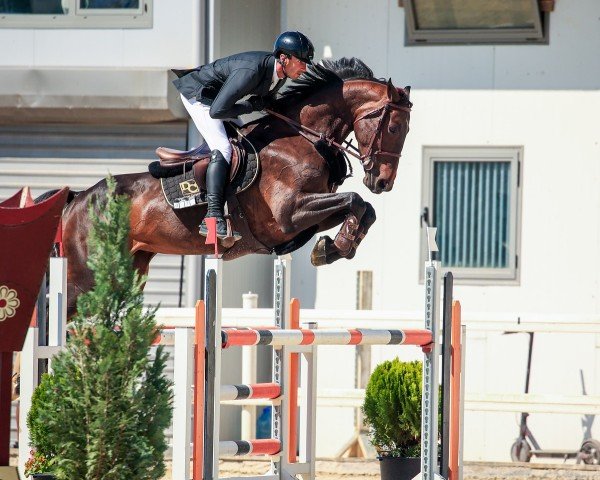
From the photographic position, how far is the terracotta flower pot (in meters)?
6.35

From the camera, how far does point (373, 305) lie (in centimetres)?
1042

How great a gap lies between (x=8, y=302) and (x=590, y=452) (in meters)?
5.89

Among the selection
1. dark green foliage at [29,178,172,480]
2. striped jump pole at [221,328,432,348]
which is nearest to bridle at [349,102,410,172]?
striped jump pole at [221,328,432,348]

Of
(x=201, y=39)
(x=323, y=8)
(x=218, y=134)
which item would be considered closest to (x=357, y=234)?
(x=218, y=134)

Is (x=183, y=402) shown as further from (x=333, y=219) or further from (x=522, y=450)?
(x=522, y=450)

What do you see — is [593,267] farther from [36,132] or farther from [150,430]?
[150,430]

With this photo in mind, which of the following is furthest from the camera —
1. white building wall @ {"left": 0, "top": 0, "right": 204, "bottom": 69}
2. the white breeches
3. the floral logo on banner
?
white building wall @ {"left": 0, "top": 0, "right": 204, "bottom": 69}

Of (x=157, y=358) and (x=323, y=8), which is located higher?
(x=323, y=8)

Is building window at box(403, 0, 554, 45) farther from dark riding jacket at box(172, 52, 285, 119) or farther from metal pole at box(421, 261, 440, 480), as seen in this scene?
metal pole at box(421, 261, 440, 480)

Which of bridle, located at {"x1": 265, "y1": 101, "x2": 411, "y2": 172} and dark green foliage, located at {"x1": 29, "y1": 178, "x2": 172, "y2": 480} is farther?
bridle, located at {"x1": 265, "y1": 101, "x2": 411, "y2": 172}

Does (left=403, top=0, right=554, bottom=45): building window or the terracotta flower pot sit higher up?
(left=403, top=0, right=554, bottom=45): building window

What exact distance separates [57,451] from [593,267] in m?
6.70

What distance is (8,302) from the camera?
4422 mm

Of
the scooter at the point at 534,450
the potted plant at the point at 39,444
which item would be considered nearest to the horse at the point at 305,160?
the potted plant at the point at 39,444
